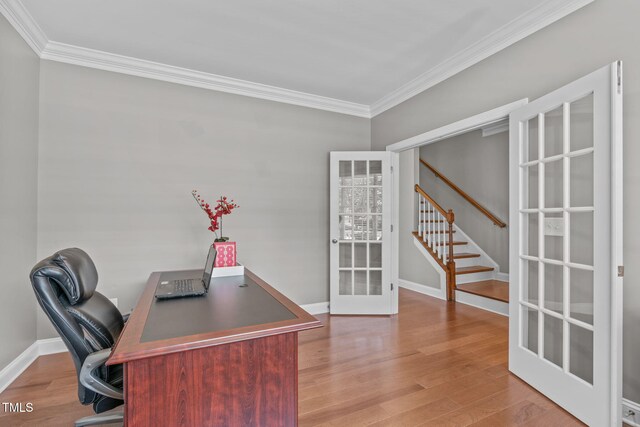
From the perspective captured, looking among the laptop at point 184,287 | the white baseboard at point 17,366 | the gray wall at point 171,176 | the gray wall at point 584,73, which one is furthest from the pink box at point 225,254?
the gray wall at point 584,73

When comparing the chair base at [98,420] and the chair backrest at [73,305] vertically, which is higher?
the chair backrest at [73,305]

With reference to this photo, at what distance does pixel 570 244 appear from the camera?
1908mm

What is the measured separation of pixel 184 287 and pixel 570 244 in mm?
2362

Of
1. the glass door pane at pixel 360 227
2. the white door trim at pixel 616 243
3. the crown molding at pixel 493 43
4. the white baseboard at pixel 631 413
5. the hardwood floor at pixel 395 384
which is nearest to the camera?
the white door trim at pixel 616 243

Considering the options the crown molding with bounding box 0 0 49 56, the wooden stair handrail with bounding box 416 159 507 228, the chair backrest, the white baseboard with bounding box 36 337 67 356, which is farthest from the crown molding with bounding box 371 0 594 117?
the white baseboard with bounding box 36 337 67 356

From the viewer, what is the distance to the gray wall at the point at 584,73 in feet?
5.82

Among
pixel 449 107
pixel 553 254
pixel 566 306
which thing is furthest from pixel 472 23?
pixel 566 306

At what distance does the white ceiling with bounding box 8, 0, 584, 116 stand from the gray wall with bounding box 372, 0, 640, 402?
20 centimetres

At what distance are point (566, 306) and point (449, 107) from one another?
1916 millimetres

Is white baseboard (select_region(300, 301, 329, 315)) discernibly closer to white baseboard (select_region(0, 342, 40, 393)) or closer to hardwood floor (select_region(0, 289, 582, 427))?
hardwood floor (select_region(0, 289, 582, 427))

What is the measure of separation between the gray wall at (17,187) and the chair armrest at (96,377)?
1476mm

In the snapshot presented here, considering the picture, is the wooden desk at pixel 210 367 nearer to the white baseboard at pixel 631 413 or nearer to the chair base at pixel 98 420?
the chair base at pixel 98 420

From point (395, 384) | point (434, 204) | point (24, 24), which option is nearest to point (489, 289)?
point (434, 204)

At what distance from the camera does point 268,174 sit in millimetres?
3605
